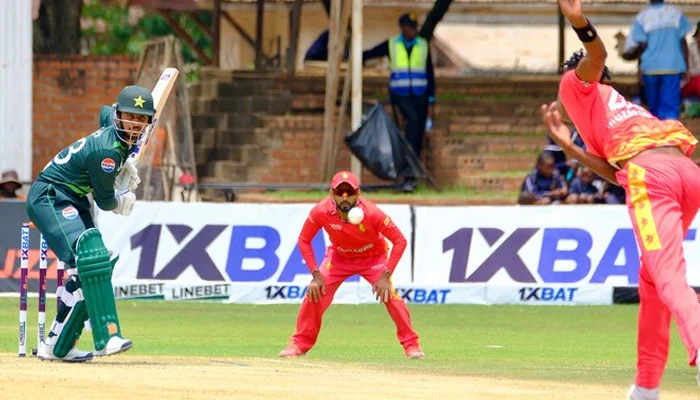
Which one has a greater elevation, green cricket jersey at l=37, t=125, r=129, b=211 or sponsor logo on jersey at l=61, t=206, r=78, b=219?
green cricket jersey at l=37, t=125, r=129, b=211

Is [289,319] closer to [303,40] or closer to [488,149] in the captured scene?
[488,149]

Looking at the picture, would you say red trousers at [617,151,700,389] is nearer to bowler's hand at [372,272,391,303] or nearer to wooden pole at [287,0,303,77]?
bowler's hand at [372,272,391,303]

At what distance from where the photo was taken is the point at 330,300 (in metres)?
12.8

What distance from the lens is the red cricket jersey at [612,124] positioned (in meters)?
8.05

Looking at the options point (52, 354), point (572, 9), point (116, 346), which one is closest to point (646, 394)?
point (572, 9)

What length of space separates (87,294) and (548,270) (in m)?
9.14

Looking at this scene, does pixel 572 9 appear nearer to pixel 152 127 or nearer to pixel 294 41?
pixel 152 127

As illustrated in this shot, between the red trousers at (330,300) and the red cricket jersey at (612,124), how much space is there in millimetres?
4437

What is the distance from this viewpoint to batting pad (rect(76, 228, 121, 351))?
9.93 m

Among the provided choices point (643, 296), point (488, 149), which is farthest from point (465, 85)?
point (643, 296)

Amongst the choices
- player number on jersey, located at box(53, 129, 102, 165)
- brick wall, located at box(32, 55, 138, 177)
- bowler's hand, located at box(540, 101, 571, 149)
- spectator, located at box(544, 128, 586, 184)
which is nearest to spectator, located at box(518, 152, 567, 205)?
spectator, located at box(544, 128, 586, 184)

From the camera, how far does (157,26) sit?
47.9 meters

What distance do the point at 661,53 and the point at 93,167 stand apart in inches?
521

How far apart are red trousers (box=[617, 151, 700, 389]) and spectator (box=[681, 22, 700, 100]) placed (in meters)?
15.3
